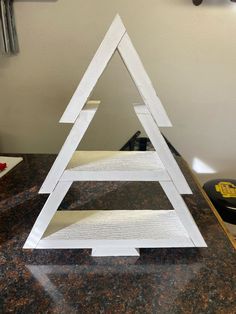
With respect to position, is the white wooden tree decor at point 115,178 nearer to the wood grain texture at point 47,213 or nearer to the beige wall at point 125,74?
the wood grain texture at point 47,213

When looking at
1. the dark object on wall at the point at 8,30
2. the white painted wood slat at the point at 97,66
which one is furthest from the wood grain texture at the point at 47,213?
the dark object on wall at the point at 8,30

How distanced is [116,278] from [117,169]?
0.23 meters

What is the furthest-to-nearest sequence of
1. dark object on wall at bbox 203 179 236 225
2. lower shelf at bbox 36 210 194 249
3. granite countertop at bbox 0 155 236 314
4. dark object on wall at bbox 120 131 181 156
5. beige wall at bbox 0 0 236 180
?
beige wall at bbox 0 0 236 180, dark object on wall at bbox 120 131 181 156, dark object on wall at bbox 203 179 236 225, lower shelf at bbox 36 210 194 249, granite countertop at bbox 0 155 236 314

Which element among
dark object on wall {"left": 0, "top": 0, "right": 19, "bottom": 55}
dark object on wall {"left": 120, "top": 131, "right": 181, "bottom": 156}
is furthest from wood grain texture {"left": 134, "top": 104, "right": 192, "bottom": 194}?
dark object on wall {"left": 0, "top": 0, "right": 19, "bottom": 55}

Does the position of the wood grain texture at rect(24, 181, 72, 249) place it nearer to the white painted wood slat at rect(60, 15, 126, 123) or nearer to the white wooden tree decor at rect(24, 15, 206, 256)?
the white wooden tree decor at rect(24, 15, 206, 256)

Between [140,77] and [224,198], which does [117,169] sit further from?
[224,198]

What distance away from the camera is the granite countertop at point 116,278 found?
506mm

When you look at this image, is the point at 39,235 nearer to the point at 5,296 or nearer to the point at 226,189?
the point at 5,296

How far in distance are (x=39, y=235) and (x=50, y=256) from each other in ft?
0.18

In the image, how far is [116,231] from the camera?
25.6 inches

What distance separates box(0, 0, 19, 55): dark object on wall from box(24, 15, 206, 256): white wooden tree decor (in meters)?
1.33

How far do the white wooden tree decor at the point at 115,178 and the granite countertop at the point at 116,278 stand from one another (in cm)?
3

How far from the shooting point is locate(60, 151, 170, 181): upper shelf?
1.91ft

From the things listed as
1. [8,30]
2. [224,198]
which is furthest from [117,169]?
[8,30]
